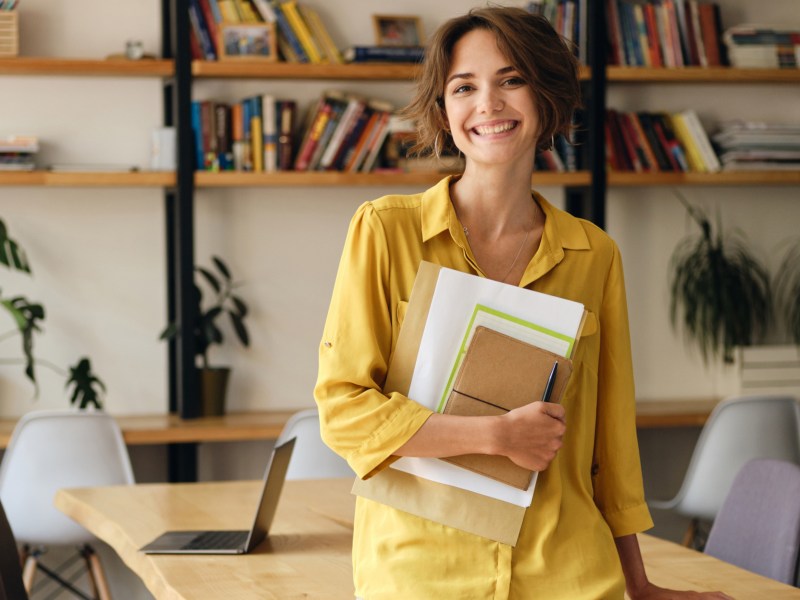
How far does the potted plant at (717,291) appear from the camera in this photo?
14.6 feet

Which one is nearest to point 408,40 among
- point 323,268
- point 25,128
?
point 323,268

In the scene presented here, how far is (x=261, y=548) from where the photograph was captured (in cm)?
228

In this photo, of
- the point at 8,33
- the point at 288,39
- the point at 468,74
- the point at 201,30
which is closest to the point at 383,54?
the point at 288,39

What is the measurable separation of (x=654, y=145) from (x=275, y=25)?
5.20 ft

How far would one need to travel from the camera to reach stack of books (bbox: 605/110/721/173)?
4398 mm

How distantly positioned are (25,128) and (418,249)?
323 cm

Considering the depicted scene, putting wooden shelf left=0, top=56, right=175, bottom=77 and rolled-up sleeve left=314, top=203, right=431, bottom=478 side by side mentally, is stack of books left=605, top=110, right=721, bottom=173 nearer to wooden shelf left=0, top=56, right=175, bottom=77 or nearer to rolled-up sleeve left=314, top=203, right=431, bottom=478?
wooden shelf left=0, top=56, right=175, bottom=77

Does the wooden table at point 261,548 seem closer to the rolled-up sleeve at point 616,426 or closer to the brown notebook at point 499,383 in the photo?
the rolled-up sleeve at point 616,426

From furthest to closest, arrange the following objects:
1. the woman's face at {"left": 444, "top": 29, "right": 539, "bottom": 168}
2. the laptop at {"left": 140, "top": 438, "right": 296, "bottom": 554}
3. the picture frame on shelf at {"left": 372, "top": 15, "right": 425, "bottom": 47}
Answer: the picture frame on shelf at {"left": 372, "top": 15, "right": 425, "bottom": 47}, the laptop at {"left": 140, "top": 438, "right": 296, "bottom": 554}, the woman's face at {"left": 444, "top": 29, "right": 539, "bottom": 168}

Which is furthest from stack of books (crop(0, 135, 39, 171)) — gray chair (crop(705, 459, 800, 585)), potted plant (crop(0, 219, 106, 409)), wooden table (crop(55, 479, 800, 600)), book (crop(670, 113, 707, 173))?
gray chair (crop(705, 459, 800, 585))

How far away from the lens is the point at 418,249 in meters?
1.34

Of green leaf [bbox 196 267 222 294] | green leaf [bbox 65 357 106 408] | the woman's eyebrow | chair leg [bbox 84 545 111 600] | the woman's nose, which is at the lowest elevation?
chair leg [bbox 84 545 111 600]

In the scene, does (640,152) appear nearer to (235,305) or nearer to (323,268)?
(323,268)

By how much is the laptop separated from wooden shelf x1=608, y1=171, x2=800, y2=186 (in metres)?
2.32
